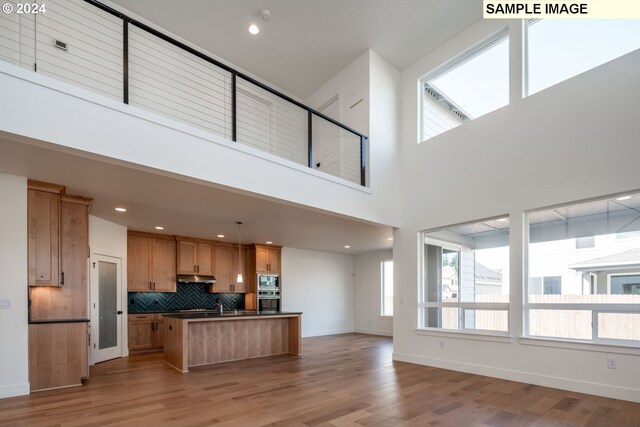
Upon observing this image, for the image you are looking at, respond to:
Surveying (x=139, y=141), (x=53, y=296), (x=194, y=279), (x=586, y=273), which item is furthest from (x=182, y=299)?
(x=586, y=273)

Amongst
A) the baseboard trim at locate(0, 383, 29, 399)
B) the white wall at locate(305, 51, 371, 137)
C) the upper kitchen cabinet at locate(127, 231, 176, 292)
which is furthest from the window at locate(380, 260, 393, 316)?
the baseboard trim at locate(0, 383, 29, 399)

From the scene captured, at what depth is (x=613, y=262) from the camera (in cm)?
424

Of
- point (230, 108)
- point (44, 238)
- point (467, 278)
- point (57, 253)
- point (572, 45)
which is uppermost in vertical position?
point (572, 45)

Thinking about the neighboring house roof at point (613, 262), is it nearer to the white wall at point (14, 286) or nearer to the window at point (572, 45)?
the window at point (572, 45)

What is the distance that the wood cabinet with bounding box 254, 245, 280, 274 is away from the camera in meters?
8.96

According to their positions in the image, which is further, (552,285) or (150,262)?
(150,262)

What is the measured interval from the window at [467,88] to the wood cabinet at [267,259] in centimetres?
485

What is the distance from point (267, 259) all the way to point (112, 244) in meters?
3.56

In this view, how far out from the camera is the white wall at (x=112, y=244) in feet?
20.7

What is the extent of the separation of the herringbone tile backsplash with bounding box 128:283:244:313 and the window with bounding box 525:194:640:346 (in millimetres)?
6562

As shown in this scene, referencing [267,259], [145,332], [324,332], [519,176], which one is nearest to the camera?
[519,176]

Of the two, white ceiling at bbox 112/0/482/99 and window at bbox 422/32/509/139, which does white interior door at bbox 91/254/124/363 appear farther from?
window at bbox 422/32/509/139

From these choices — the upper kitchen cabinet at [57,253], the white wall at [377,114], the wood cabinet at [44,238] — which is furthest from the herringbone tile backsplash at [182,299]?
the white wall at [377,114]

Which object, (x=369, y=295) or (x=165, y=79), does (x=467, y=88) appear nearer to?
(x=165, y=79)
